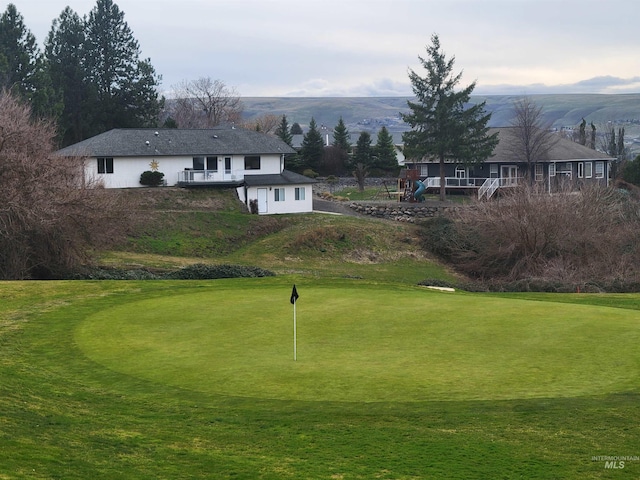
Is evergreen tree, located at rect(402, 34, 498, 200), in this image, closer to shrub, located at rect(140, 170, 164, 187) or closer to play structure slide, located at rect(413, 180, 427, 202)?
play structure slide, located at rect(413, 180, 427, 202)

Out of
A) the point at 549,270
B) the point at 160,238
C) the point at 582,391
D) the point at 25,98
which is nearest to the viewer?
the point at 582,391

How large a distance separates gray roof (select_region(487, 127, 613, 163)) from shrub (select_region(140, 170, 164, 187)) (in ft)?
101

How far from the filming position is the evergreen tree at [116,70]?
82.0 metres

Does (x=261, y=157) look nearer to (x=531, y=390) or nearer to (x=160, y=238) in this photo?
(x=160, y=238)

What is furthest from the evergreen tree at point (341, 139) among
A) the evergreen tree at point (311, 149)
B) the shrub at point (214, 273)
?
the shrub at point (214, 273)

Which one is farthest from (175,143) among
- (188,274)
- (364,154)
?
(188,274)

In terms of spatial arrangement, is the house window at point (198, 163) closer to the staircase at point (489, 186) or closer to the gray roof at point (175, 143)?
the gray roof at point (175, 143)

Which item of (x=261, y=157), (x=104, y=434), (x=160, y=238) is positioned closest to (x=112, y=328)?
(x=104, y=434)

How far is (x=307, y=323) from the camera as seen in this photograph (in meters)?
18.9

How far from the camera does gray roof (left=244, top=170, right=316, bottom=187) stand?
6466 cm

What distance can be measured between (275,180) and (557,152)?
30.3m

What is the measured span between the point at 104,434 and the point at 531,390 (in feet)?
22.1

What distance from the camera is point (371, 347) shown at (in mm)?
16766

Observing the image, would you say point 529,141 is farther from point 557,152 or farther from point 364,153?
point 364,153
